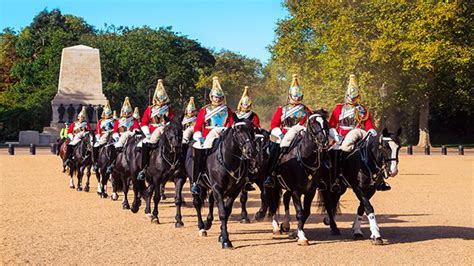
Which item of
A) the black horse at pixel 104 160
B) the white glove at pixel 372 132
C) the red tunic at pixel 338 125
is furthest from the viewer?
the black horse at pixel 104 160

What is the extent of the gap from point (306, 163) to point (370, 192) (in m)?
1.43

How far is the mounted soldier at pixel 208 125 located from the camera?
1488 centimetres

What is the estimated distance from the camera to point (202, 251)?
1288 cm


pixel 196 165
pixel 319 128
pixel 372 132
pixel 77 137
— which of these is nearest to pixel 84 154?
pixel 77 137

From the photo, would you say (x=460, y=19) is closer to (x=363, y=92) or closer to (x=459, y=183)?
(x=363, y=92)

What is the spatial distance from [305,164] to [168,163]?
408 cm

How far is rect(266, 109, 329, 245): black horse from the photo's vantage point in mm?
13625

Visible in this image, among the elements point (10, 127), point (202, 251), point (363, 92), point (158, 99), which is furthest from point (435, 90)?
point (202, 251)

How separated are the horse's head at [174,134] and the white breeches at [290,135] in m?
2.62

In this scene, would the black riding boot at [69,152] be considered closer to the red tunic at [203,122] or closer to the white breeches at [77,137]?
the white breeches at [77,137]

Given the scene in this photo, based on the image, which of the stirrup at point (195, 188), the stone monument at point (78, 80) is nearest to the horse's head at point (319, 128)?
the stirrup at point (195, 188)

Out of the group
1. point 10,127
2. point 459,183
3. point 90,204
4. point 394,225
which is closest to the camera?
point 394,225

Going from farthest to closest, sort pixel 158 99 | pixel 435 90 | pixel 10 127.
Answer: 1. pixel 10 127
2. pixel 435 90
3. pixel 158 99

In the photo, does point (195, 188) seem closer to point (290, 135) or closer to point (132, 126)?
point (290, 135)
